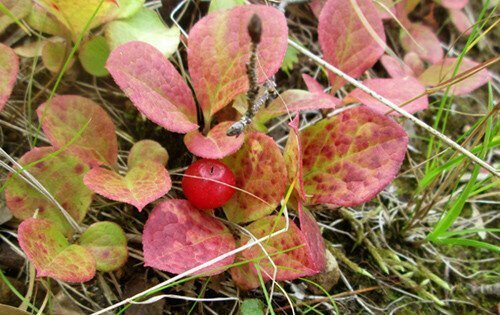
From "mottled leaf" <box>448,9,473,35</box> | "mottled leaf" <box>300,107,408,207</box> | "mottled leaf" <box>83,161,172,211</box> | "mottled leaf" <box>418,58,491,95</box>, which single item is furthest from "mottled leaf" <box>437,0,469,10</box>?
"mottled leaf" <box>83,161,172,211</box>

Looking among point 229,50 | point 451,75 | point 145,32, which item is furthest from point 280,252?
point 451,75

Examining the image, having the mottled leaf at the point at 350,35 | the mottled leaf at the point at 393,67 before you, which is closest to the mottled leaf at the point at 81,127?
the mottled leaf at the point at 350,35

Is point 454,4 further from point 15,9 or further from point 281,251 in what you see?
point 15,9

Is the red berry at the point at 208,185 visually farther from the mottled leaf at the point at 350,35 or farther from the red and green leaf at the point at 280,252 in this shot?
the mottled leaf at the point at 350,35

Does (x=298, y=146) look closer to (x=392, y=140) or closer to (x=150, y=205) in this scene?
(x=392, y=140)

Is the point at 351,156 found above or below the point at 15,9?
below
